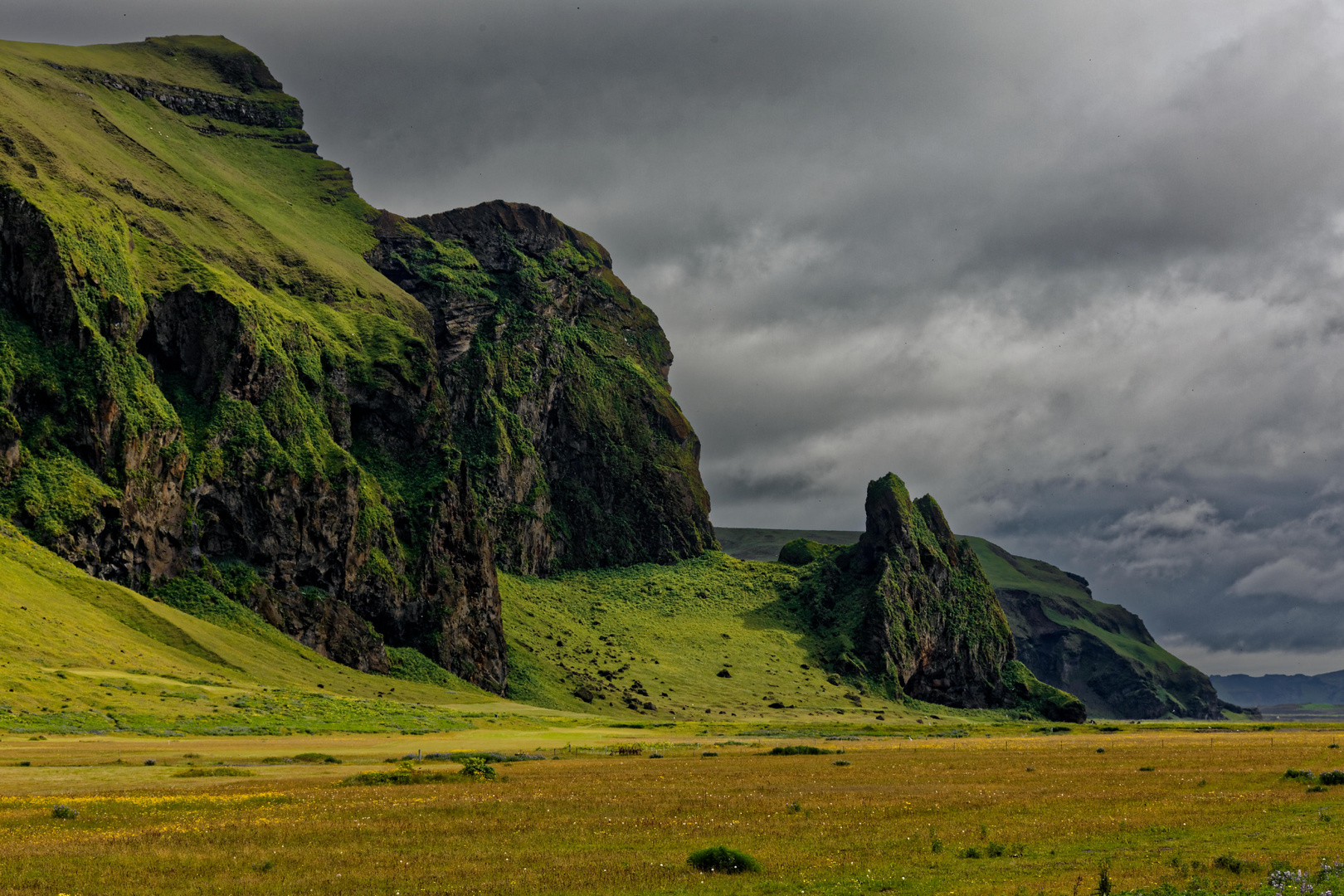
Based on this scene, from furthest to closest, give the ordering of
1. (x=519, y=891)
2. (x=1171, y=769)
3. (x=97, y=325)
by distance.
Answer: (x=97, y=325)
(x=1171, y=769)
(x=519, y=891)

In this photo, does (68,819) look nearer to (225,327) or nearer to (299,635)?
(299,635)

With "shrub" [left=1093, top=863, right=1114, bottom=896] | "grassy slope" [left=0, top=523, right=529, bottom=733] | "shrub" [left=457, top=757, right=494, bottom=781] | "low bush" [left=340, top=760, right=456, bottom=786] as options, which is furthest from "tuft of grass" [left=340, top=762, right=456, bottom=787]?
"grassy slope" [left=0, top=523, right=529, bottom=733]

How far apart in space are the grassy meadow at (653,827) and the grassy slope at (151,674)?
2727cm

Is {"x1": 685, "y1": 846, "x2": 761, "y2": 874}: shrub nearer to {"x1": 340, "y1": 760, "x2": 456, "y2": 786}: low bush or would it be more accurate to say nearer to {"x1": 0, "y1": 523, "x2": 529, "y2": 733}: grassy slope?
{"x1": 340, "y1": 760, "x2": 456, "y2": 786}: low bush

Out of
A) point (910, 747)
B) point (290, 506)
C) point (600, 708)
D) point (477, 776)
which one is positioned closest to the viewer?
point (477, 776)

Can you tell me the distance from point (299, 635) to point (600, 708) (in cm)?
6255

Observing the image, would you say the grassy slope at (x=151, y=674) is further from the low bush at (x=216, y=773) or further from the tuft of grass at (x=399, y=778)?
the tuft of grass at (x=399, y=778)

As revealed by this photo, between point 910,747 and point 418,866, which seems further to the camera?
point 910,747

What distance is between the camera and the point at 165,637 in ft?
431

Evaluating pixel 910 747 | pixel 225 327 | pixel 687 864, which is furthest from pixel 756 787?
pixel 225 327

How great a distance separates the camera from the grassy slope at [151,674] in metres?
87.1

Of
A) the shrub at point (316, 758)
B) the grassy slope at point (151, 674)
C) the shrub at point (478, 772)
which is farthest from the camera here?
the grassy slope at point (151, 674)

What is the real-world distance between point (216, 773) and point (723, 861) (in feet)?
126

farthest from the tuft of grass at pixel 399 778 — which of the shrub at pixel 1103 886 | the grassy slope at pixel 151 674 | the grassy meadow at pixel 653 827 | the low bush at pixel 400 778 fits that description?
the grassy slope at pixel 151 674
